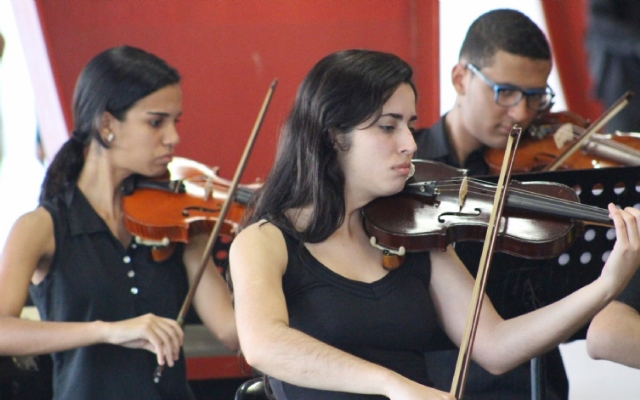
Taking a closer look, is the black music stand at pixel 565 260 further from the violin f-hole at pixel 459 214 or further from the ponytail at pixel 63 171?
the ponytail at pixel 63 171

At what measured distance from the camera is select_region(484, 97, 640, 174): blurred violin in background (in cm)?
215

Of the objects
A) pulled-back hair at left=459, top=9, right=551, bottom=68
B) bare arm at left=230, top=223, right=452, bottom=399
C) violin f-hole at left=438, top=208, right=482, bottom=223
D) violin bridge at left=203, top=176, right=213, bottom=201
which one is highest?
pulled-back hair at left=459, top=9, right=551, bottom=68

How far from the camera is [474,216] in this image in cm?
162

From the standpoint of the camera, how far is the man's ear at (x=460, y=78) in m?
2.35

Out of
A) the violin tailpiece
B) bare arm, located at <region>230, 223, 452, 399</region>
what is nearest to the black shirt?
Result: the violin tailpiece

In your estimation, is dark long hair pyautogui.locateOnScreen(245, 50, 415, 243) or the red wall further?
the red wall

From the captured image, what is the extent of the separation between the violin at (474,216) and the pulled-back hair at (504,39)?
66 centimetres

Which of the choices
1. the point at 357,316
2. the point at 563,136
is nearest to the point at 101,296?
the point at 357,316

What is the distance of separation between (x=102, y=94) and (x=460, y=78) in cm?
95

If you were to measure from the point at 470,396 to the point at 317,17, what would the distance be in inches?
56.2

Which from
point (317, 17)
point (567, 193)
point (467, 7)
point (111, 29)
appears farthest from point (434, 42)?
point (567, 193)

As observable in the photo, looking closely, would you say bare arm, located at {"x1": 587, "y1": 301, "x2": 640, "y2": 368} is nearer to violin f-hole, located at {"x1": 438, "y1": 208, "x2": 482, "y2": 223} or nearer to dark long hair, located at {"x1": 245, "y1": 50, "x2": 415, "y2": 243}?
violin f-hole, located at {"x1": 438, "y1": 208, "x2": 482, "y2": 223}

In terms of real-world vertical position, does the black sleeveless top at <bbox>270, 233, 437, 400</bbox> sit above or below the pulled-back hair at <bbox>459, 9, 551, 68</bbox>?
below

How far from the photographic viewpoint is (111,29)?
2742 millimetres
